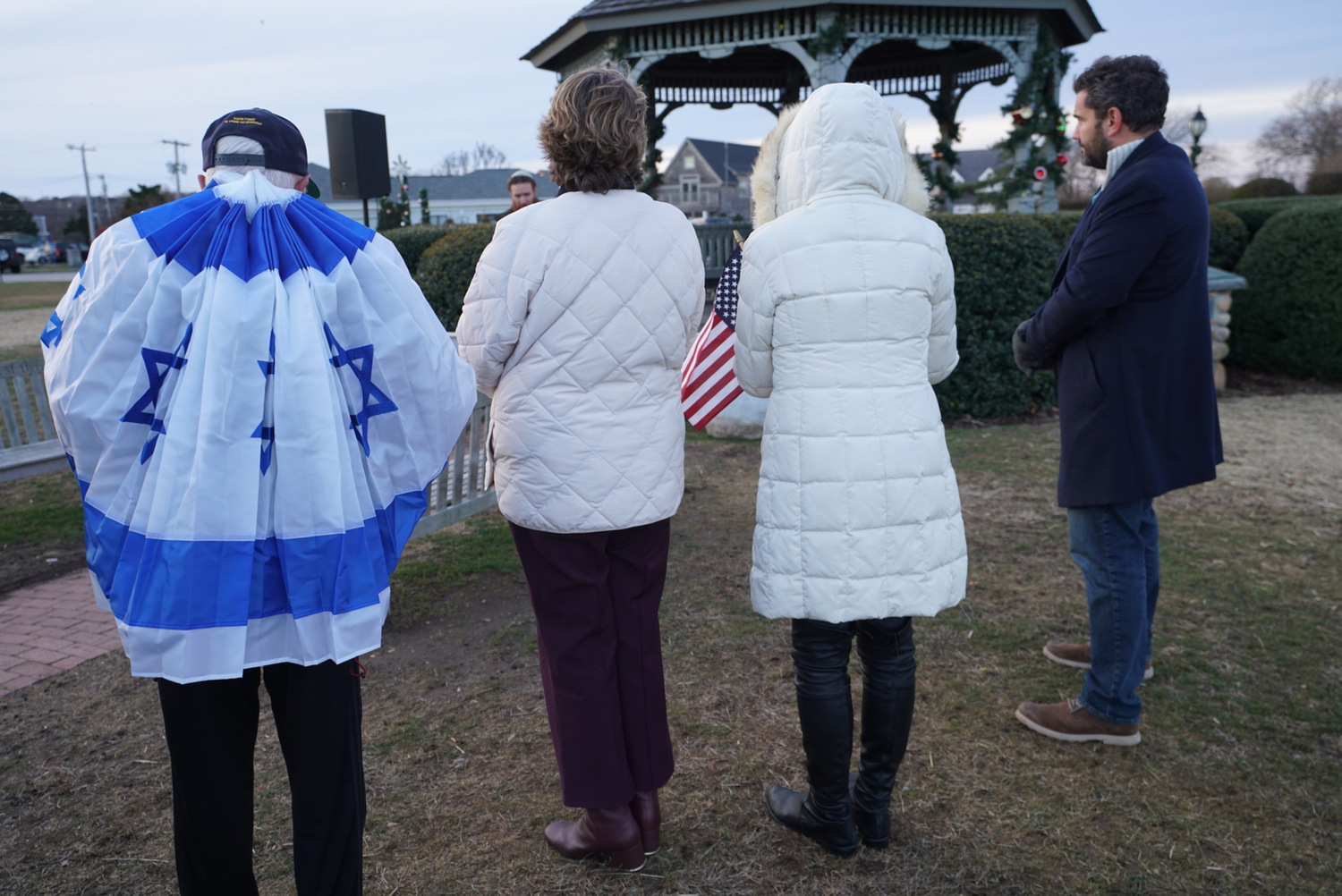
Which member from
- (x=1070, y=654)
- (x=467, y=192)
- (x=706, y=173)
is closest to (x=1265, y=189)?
(x=1070, y=654)

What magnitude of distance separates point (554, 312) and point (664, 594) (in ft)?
8.16

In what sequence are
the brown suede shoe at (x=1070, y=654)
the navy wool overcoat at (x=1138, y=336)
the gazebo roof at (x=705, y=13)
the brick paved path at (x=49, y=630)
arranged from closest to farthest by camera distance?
the navy wool overcoat at (x=1138, y=336)
the brown suede shoe at (x=1070, y=654)
the brick paved path at (x=49, y=630)
the gazebo roof at (x=705, y=13)

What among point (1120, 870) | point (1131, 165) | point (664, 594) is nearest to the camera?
point (1120, 870)

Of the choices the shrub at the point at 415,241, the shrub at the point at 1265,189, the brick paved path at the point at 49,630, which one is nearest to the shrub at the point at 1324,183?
the shrub at the point at 1265,189

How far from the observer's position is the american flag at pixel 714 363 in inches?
116

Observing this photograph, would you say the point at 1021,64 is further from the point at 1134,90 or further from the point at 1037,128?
the point at 1134,90

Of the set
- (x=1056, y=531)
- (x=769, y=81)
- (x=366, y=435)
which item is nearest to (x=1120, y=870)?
(x=366, y=435)

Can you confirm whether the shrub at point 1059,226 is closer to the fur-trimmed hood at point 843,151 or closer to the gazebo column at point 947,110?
the gazebo column at point 947,110

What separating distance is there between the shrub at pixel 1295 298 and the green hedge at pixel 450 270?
8.20 m

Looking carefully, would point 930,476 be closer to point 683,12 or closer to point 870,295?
point 870,295

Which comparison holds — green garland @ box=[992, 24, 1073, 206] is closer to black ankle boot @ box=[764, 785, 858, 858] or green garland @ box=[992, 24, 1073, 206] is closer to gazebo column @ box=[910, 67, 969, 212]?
gazebo column @ box=[910, 67, 969, 212]

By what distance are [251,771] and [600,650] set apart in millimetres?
847

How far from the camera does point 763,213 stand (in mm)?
2590

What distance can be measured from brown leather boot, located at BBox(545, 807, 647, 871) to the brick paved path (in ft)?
7.39
